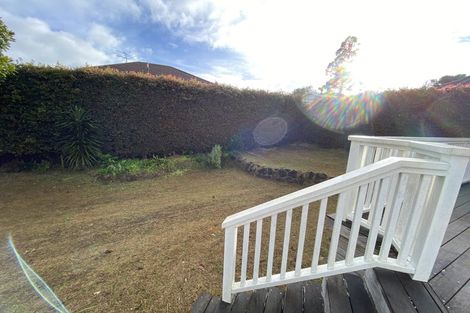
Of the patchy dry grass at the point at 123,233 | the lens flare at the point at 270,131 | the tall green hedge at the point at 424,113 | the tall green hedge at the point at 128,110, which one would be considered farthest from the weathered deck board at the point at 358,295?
the tall green hedge at the point at 424,113

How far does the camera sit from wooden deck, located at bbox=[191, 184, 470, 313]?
4.01 ft

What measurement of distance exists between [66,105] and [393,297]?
22.3 feet

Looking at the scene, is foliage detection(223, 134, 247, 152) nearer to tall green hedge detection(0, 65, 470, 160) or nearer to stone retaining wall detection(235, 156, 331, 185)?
tall green hedge detection(0, 65, 470, 160)

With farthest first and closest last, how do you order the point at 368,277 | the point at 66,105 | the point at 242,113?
the point at 242,113 → the point at 66,105 → the point at 368,277

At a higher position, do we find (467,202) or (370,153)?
(370,153)

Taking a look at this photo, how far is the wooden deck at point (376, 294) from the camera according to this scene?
4.01 feet

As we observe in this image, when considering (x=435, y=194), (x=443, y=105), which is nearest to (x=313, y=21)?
(x=435, y=194)

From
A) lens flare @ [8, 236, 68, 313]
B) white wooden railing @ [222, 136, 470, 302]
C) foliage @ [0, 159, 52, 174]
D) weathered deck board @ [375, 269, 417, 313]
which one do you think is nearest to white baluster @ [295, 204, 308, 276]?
white wooden railing @ [222, 136, 470, 302]

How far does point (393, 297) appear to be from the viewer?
4.03 feet

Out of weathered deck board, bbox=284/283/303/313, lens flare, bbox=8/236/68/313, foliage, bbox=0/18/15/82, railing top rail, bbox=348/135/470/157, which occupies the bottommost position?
lens flare, bbox=8/236/68/313

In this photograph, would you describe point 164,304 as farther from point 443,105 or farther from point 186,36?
point 443,105

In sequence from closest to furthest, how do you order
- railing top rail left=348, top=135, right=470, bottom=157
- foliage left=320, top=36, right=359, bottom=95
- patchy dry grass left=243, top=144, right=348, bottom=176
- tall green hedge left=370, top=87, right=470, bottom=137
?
railing top rail left=348, top=135, right=470, bottom=157 → patchy dry grass left=243, top=144, right=348, bottom=176 → tall green hedge left=370, top=87, right=470, bottom=137 → foliage left=320, top=36, right=359, bottom=95

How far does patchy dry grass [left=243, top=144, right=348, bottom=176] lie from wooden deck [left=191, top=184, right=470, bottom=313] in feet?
11.6

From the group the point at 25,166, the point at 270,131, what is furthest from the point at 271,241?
the point at 270,131
